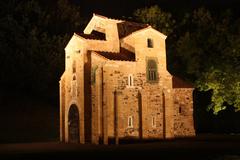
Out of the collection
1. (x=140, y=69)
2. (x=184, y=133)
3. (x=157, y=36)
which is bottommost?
(x=184, y=133)

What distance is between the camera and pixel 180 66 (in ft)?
185

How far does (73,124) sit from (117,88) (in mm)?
6016

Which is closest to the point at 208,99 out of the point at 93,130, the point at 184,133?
the point at 184,133

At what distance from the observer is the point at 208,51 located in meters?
51.0

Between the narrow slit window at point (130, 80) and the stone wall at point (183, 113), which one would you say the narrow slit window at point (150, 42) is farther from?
the stone wall at point (183, 113)

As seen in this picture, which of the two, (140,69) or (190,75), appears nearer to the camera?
(140,69)

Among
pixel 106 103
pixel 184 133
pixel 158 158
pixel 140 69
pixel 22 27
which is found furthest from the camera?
pixel 22 27

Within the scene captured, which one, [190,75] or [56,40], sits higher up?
[56,40]

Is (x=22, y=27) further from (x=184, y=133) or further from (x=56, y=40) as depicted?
(x=184, y=133)

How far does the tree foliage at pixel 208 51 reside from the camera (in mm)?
40250

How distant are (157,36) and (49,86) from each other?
18973mm

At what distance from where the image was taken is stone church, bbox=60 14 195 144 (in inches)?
1471

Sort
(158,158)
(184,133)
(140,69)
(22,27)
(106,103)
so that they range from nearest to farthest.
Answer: (158,158) < (106,103) < (140,69) < (184,133) < (22,27)

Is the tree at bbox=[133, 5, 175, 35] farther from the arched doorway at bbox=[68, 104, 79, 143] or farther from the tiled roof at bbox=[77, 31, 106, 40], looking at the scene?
the arched doorway at bbox=[68, 104, 79, 143]
